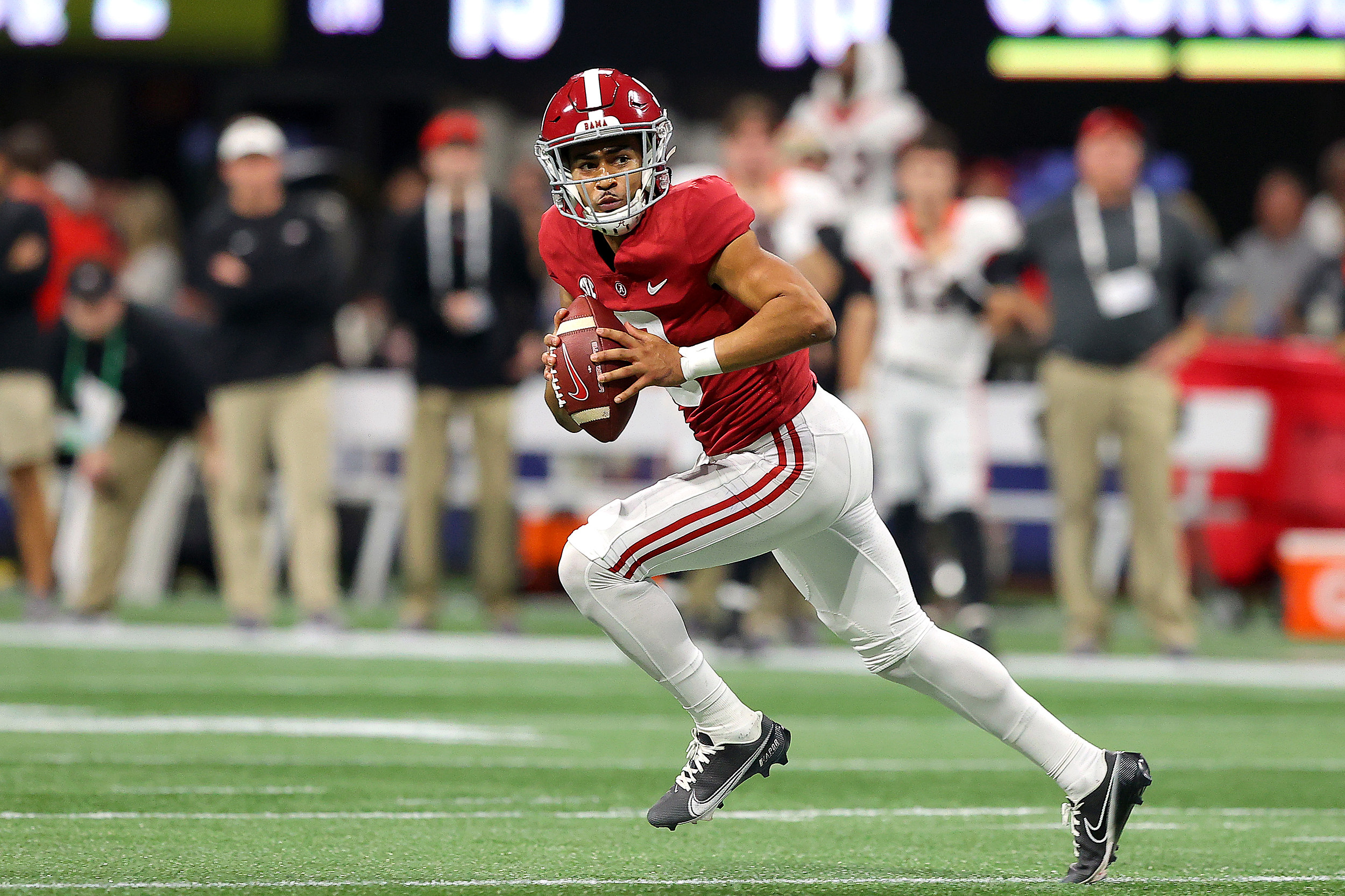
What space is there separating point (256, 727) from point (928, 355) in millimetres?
3468

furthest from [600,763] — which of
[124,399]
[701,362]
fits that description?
[124,399]

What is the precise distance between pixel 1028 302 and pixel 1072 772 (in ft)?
16.4

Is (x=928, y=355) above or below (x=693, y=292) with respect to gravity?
below

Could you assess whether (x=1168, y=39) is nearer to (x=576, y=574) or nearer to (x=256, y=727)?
(x=256, y=727)

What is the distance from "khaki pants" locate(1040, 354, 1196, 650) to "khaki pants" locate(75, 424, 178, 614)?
13.2ft

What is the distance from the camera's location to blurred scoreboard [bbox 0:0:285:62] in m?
11.4

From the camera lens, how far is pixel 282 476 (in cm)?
914

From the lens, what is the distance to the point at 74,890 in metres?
3.82

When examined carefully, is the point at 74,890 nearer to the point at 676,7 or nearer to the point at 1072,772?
the point at 1072,772

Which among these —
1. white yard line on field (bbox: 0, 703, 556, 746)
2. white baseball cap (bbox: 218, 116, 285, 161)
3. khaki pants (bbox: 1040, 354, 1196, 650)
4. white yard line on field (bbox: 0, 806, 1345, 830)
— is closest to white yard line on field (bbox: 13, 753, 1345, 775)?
white yard line on field (bbox: 0, 703, 556, 746)

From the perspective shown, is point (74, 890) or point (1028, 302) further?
point (1028, 302)

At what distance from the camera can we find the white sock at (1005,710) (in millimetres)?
4172

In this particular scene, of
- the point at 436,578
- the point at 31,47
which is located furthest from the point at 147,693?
the point at 31,47

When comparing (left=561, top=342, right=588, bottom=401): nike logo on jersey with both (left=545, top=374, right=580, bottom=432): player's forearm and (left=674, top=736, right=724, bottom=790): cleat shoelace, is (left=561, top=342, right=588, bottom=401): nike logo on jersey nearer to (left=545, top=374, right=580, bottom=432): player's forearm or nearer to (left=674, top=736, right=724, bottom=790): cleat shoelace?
(left=545, top=374, right=580, bottom=432): player's forearm
